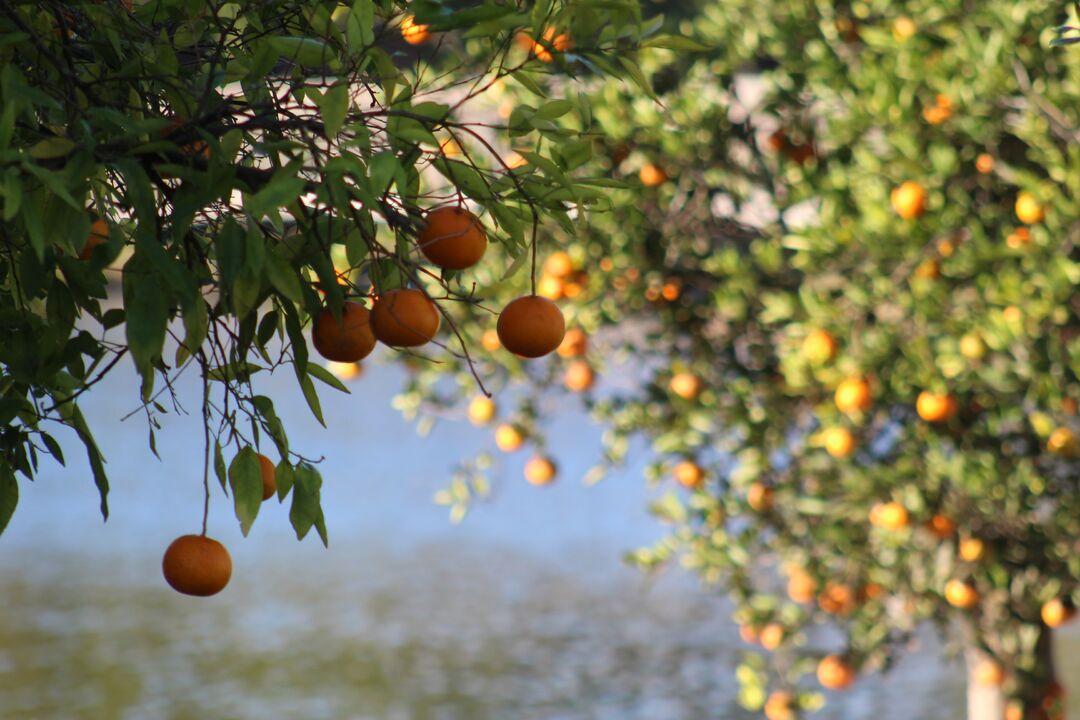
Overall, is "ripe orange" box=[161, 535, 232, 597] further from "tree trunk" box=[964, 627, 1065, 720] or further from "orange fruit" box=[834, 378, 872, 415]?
"tree trunk" box=[964, 627, 1065, 720]

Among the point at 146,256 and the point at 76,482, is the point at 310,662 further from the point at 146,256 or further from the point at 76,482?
the point at 146,256

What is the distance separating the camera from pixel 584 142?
3.70 feet

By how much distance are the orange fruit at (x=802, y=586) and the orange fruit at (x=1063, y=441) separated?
76 centimetres

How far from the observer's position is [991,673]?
10.1 feet

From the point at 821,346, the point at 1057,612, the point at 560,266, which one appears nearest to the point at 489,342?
the point at 560,266

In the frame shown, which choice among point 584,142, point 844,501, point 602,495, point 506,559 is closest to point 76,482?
point 506,559

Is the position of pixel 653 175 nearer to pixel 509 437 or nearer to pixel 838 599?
pixel 509 437

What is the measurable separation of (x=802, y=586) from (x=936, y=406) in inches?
29.8

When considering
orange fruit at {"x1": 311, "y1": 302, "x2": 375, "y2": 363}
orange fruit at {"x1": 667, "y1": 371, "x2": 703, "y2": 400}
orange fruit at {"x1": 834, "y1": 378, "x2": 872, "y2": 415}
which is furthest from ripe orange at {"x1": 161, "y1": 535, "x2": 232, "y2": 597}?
orange fruit at {"x1": 667, "y1": 371, "x2": 703, "y2": 400}

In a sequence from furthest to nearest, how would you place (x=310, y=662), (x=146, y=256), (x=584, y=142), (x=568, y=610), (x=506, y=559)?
(x=506, y=559) < (x=568, y=610) < (x=310, y=662) < (x=584, y=142) < (x=146, y=256)

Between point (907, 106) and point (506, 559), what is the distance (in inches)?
222

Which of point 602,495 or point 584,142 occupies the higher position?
point 584,142

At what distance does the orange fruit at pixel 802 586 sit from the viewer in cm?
314

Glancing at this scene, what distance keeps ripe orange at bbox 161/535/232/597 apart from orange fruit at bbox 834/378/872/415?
5.57 ft
